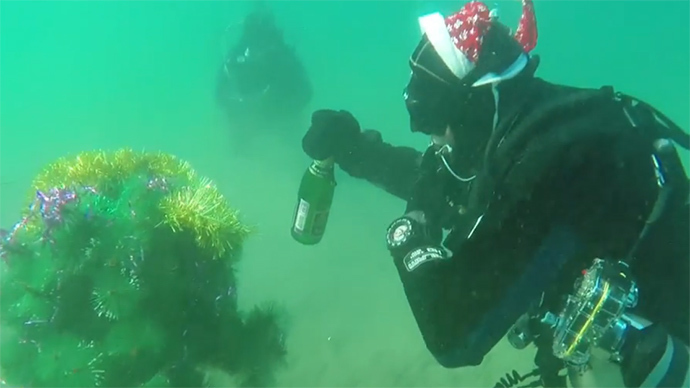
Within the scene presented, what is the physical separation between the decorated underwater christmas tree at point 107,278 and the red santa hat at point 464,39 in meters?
2.05

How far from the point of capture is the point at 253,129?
15.4m

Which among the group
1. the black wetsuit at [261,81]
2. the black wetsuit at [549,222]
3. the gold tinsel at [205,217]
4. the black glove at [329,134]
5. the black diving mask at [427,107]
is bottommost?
the black wetsuit at [549,222]

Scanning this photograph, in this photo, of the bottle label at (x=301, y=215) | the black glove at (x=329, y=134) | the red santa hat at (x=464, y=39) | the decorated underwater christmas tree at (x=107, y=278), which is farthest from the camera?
the bottle label at (x=301, y=215)

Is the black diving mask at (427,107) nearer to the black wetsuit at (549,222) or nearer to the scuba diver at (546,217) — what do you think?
the scuba diver at (546,217)

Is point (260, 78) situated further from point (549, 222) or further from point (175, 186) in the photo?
point (549, 222)

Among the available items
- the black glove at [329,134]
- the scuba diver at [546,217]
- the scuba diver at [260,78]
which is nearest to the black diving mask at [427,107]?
the scuba diver at [546,217]

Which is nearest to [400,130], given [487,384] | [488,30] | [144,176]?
[487,384]

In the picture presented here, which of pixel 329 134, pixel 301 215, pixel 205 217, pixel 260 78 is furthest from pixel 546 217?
pixel 260 78

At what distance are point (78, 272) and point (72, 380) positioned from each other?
2.28 ft

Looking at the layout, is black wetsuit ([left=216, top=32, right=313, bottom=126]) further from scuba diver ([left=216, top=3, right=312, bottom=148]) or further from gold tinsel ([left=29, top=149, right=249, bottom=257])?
gold tinsel ([left=29, top=149, right=249, bottom=257])

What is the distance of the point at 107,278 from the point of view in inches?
142

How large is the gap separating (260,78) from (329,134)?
1219cm

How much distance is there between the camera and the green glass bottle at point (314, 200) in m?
3.77

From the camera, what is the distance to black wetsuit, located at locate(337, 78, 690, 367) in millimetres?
2209
